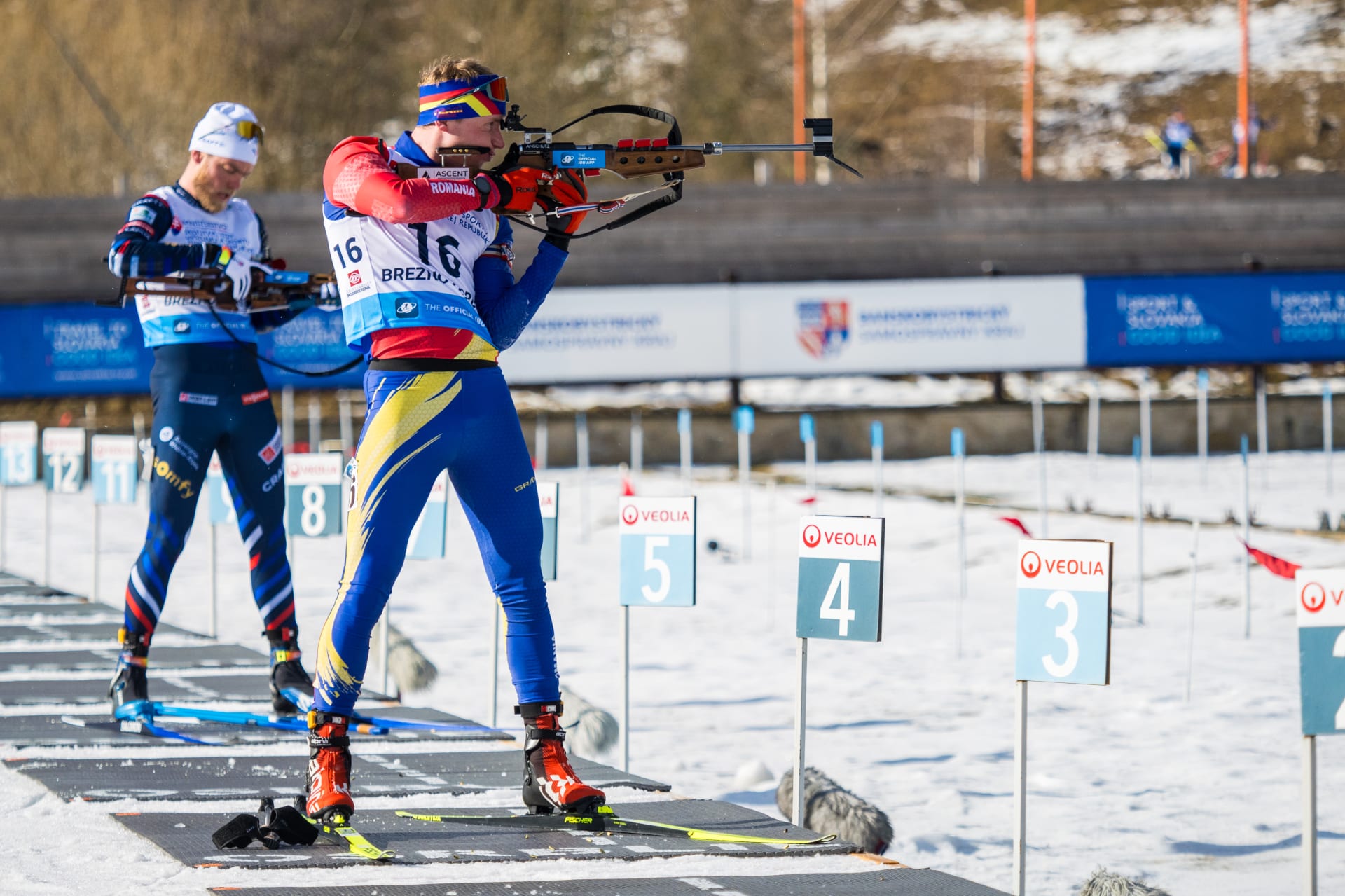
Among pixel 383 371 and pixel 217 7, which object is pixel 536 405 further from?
pixel 383 371

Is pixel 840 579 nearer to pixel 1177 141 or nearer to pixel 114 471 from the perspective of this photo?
pixel 114 471

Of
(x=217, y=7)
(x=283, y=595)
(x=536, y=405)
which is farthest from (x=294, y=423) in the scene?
(x=217, y=7)

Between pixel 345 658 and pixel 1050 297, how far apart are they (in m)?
13.8

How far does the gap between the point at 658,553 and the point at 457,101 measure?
175 centimetres

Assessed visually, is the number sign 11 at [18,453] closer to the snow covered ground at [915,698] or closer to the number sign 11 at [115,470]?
the snow covered ground at [915,698]

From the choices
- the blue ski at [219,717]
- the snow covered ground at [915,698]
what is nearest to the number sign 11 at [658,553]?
the snow covered ground at [915,698]

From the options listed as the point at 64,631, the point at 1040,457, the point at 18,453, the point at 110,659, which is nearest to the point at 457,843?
the point at 110,659

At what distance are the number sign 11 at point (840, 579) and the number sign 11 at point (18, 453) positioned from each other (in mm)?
6218

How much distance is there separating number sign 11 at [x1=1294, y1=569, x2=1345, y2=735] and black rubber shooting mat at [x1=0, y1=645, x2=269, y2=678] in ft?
14.7

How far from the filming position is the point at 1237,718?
6.47 metres

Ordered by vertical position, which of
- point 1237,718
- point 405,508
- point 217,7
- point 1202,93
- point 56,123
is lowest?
point 1237,718

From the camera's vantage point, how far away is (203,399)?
17.5ft

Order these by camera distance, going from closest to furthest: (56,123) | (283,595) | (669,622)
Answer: (283,595) → (669,622) → (56,123)

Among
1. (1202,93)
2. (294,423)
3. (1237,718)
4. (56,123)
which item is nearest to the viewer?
(1237,718)
